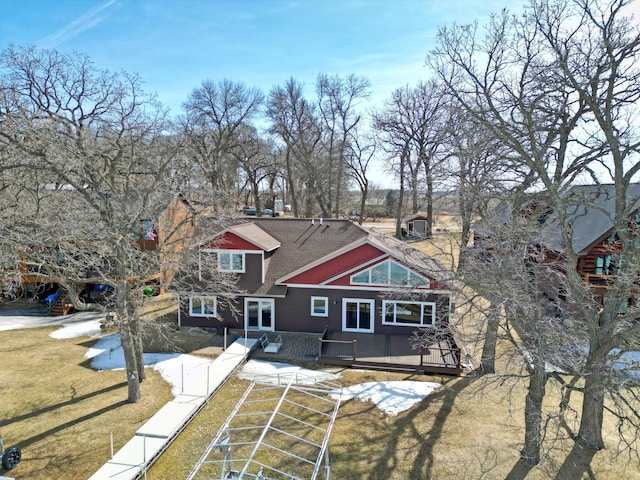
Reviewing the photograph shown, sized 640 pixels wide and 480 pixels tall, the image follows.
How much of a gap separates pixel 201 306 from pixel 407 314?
33.5ft

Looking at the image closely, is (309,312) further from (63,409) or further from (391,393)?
(63,409)

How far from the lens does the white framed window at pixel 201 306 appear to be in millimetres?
19406

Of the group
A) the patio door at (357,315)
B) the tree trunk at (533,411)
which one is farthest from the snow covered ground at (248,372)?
the patio door at (357,315)

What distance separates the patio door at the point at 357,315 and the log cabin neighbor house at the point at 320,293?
0.11 ft

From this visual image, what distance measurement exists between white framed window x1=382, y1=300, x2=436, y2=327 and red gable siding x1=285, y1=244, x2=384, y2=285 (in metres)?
2.32

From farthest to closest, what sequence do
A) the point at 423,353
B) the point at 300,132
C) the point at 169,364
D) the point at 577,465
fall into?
the point at 300,132 → the point at 423,353 → the point at 169,364 → the point at 577,465

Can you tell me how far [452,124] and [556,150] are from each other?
12.4 feet

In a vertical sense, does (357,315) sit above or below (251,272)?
below

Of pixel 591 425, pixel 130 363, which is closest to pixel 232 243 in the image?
pixel 130 363

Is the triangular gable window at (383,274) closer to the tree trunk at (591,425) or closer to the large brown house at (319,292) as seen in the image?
the large brown house at (319,292)

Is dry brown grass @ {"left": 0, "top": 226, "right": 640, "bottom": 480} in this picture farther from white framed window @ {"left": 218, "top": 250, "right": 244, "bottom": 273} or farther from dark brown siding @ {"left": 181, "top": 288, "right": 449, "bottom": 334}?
white framed window @ {"left": 218, "top": 250, "right": 244, "bottom": 273}

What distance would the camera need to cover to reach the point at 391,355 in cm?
1623

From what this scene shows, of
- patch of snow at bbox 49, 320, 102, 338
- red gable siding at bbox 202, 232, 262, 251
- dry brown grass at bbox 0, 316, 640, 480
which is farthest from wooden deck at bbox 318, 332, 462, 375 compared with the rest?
patch of snow at bbox 49, 320, 102, 338

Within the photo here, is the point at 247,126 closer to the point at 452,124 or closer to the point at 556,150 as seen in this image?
the point at 452,124
